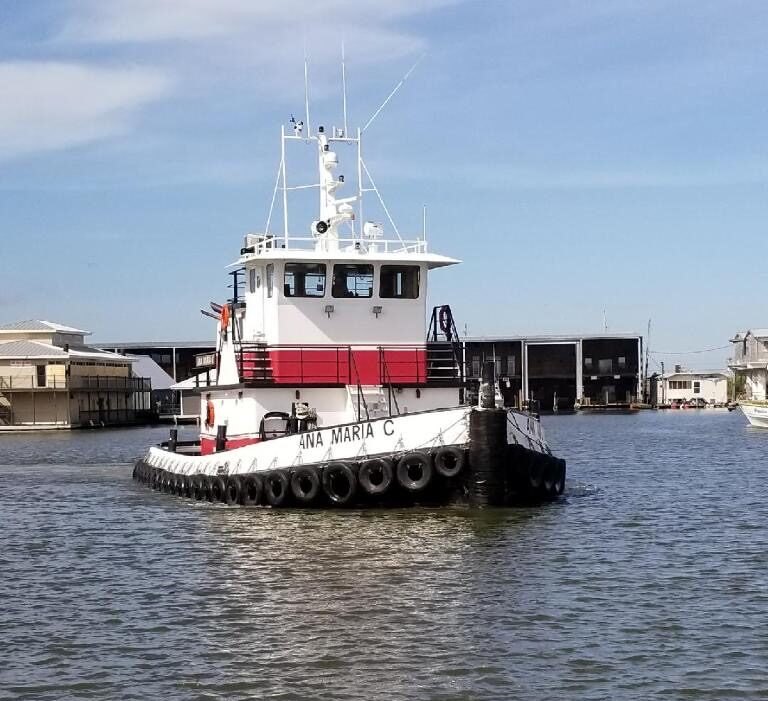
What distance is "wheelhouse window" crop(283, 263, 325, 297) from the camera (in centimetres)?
2488

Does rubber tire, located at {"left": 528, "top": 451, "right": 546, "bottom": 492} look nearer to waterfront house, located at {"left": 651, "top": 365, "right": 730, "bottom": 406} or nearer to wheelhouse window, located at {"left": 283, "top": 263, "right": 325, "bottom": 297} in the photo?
wheelhouse window, located at {"left": 283, "top": 263, "right": 325, "bottom": 297}

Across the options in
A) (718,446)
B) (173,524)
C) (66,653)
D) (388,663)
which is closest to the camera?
(388,663)

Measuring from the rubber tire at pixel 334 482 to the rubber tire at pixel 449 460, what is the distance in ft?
5.08

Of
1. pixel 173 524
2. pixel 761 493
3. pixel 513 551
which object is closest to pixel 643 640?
pixel 513 551

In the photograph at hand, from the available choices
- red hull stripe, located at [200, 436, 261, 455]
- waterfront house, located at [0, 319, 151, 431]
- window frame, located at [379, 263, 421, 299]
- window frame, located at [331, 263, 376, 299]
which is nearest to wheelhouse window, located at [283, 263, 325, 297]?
window frame, located at [331, 263, 376, 299]

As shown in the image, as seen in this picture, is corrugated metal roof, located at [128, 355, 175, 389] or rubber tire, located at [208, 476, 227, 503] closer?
rubber tire, located at [208, 476, 227, 503]

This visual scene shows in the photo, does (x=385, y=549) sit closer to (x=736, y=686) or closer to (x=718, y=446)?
(x=736, y=686)

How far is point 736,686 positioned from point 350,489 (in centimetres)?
1082

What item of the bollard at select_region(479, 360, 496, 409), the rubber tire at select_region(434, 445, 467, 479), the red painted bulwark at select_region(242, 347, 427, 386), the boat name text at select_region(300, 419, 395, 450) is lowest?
the rubber tire at select_region(434, 445, 467, 479)

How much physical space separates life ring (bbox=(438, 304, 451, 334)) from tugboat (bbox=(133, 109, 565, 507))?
0.8 inches

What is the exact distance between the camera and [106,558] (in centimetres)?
1919

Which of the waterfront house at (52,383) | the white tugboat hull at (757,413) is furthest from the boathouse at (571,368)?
the white tugboat hull at (757,413)

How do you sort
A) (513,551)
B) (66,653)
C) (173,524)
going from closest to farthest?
(66,653)
(513,551)
(173,524)

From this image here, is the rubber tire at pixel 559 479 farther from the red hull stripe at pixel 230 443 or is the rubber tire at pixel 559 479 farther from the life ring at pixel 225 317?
the life ring at pixel 225 317
